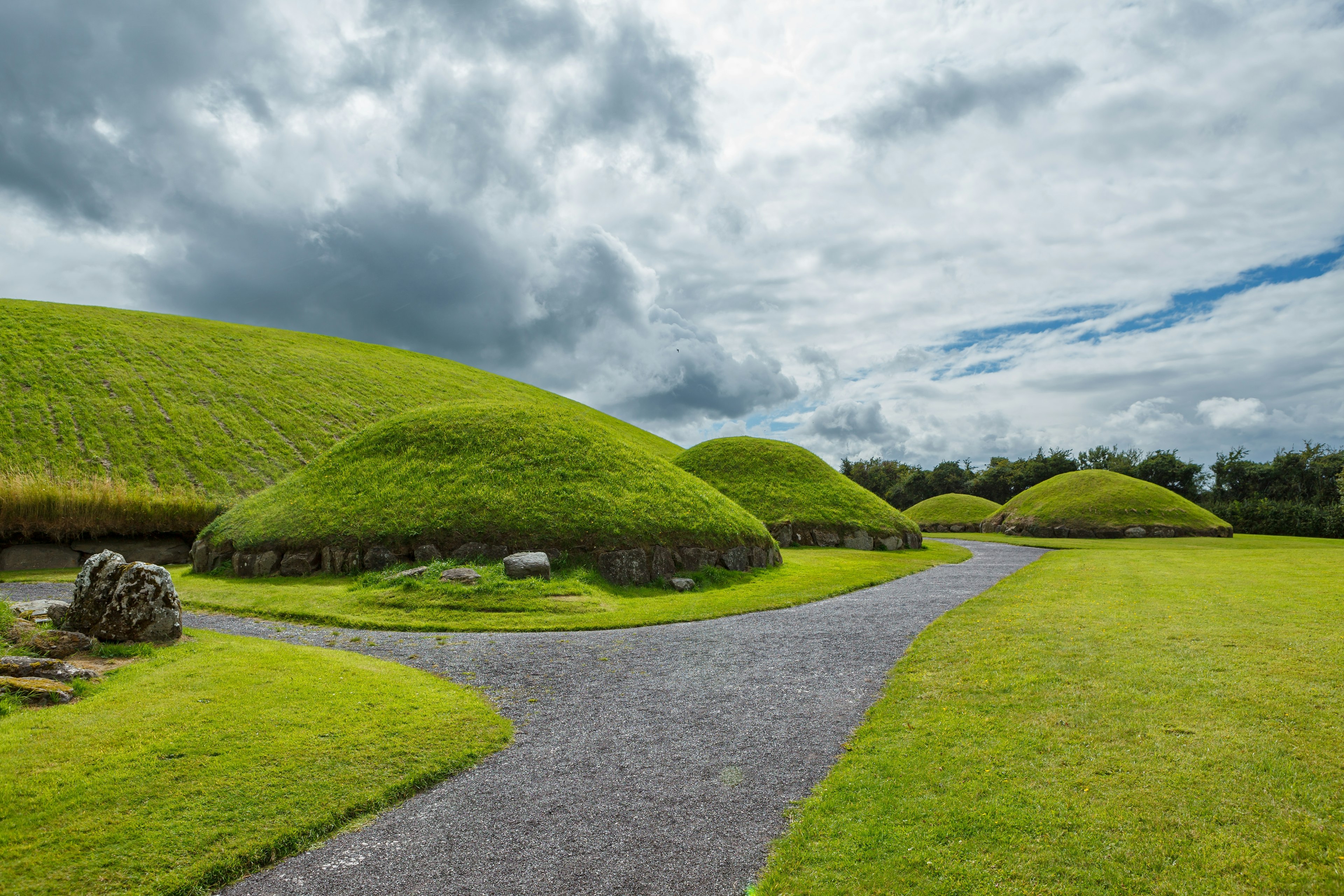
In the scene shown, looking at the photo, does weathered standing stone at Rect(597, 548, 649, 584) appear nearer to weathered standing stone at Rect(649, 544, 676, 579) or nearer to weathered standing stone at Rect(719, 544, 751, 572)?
weathered standing stone at Rect(649, 544, 676, 579)

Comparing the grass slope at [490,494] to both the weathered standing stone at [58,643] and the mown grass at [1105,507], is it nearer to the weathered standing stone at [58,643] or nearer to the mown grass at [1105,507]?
the weathered standing stone at [58,643]

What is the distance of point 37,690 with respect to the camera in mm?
8453

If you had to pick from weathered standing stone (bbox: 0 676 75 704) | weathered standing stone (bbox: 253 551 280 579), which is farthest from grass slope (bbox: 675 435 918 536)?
weathered standing stone (bbox: 0 676 75 704)

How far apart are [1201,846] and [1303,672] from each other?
20.5ft

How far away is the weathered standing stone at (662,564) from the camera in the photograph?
72.2 feet

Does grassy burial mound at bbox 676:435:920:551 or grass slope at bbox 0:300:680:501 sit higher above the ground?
grass slope at bbox 0:300:680:501

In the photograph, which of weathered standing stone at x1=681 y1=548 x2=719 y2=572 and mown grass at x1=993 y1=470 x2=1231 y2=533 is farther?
mown grass at x1=993 y1=470 x2=1231 y2=533

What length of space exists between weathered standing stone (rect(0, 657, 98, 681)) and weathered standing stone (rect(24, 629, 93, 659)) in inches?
31.5

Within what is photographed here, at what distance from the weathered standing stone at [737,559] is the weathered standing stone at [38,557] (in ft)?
84.6

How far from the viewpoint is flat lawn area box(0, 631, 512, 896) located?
5309 mm

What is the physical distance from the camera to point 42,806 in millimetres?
5949

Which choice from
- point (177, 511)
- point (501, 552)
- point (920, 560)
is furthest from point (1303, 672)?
point (177, 511)

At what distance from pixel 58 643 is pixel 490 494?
552 inches

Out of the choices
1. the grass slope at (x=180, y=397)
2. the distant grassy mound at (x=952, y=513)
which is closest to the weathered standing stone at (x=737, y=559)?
the grass slope at (x=180, y=397)
